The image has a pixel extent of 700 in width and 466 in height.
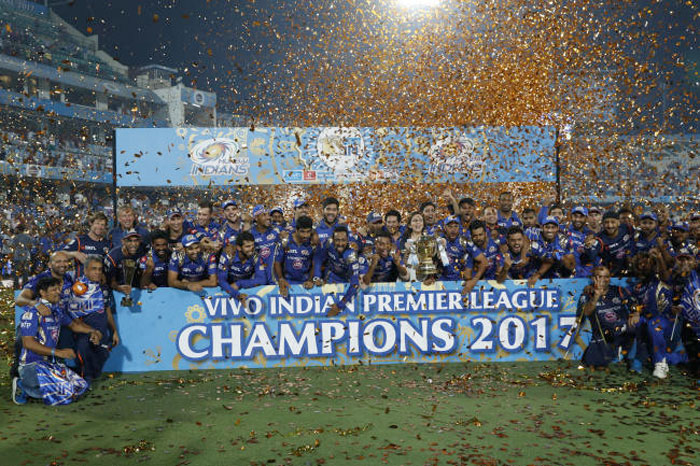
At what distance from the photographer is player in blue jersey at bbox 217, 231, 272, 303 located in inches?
281

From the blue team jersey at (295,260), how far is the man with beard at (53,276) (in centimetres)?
264

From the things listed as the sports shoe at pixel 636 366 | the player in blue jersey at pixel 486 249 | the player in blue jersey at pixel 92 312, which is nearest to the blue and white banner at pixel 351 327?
the player in blue jersey at pixel 92 312

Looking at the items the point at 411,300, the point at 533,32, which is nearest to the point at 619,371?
the point at 411,300

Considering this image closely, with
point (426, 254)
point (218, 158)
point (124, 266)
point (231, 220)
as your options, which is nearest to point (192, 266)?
point (124, 266)

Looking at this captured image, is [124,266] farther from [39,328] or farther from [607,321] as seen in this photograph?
[607,321]

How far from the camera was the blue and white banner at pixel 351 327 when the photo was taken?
682cm

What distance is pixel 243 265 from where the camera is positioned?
735cm

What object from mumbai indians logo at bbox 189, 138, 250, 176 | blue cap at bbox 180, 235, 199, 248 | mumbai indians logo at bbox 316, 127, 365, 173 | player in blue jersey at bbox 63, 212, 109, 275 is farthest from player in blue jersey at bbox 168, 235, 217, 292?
mumbai indians logo at bbox 316, 127, 365, 173

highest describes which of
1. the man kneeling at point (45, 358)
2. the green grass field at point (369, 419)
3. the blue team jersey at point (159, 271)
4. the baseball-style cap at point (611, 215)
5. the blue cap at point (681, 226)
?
the baseball-style cap at point (611, 215)

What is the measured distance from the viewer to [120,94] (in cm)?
4603

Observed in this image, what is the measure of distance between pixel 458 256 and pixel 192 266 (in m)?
3.76

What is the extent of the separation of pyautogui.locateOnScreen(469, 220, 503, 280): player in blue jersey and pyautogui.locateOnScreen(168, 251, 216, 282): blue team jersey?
364cm

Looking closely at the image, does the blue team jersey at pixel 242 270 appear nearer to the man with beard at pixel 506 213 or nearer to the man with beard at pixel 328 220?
the man with beard at pixel 328 220

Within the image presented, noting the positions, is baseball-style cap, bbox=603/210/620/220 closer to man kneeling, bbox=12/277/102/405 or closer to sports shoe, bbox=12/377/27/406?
man kneeling, bbox=12/277/102/405
